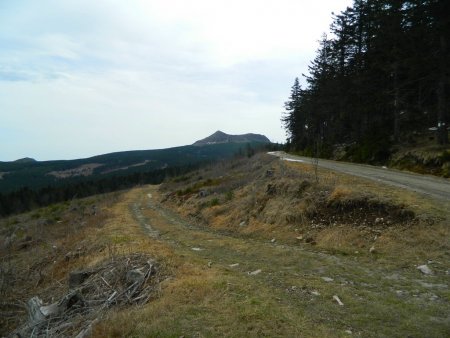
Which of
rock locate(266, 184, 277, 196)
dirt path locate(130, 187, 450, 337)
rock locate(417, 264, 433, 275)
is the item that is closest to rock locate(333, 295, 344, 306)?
dirt path locate(130, 187, 450, 337)

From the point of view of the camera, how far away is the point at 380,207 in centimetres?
1248

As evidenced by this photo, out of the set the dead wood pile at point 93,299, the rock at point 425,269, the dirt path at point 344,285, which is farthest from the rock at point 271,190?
the rock at point 425,269

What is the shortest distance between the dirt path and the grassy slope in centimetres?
2

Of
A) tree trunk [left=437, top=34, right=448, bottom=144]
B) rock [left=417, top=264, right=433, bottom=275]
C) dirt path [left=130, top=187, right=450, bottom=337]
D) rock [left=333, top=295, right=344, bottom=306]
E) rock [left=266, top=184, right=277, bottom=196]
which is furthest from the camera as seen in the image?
tree trunk [left=437, top=34, right=448, bottom=144]

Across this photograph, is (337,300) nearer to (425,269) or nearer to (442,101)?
(425,269)

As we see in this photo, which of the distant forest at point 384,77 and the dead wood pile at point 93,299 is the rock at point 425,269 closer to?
the dead wood pile at point 93,299

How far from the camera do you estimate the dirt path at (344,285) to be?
637cm

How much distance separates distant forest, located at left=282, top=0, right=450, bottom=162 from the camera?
77.3ft

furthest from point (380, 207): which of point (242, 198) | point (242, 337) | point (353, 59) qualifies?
point (353, 59)

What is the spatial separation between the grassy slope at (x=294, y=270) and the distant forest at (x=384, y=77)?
1221 centimetres

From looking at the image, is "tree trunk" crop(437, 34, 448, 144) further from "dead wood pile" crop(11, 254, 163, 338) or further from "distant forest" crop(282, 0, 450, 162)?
"dead wood pile" crop(11, 254, 163, 338)

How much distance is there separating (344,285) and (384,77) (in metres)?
27.5

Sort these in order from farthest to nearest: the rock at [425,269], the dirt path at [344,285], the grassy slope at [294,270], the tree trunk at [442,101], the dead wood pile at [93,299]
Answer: the tree trunk at [442,101] → the rock at [425,269] → the dead wood pile at [93,299] → the grassy slope at [294,270] → the dirt path at [344,285]

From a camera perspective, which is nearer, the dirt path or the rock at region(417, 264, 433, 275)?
the dirt path
